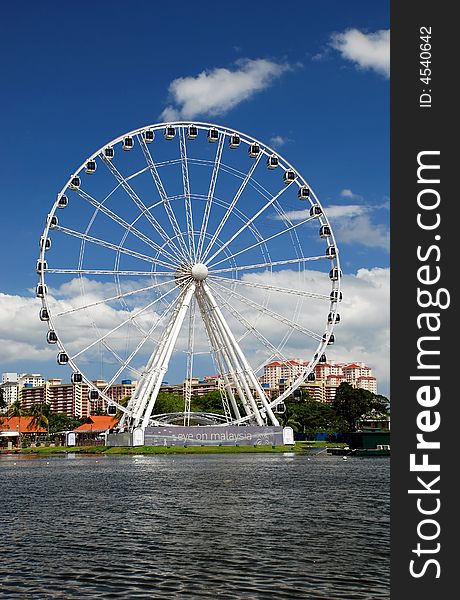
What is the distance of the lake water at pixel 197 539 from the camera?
23547mm

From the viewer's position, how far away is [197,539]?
31.6 meters

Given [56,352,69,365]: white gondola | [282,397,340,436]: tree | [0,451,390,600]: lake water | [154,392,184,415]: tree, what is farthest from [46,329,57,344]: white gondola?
[282,397,340,436]: tree

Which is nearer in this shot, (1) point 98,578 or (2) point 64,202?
(1) point 98,578

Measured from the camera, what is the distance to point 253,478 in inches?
2410

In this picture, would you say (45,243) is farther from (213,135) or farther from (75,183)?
(213,135)

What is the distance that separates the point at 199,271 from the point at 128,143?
14863 mm

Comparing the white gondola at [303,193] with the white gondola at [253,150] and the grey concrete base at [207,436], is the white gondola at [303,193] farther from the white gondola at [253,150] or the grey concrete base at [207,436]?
the grey concrete base at [207,436]

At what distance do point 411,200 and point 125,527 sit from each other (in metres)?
21.3

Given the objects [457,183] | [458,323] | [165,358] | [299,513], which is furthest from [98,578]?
[165,358]

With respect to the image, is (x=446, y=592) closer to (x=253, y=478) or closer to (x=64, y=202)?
(x=253, y=478)

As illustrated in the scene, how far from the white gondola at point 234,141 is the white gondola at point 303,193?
8155 millimetres

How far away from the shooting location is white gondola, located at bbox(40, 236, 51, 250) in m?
86.5

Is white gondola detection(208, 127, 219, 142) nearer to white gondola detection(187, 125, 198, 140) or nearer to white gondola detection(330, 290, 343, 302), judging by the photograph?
white gondola detection(187, 125, 198, 140)

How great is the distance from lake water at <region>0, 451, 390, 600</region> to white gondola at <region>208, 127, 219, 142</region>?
41.8m
